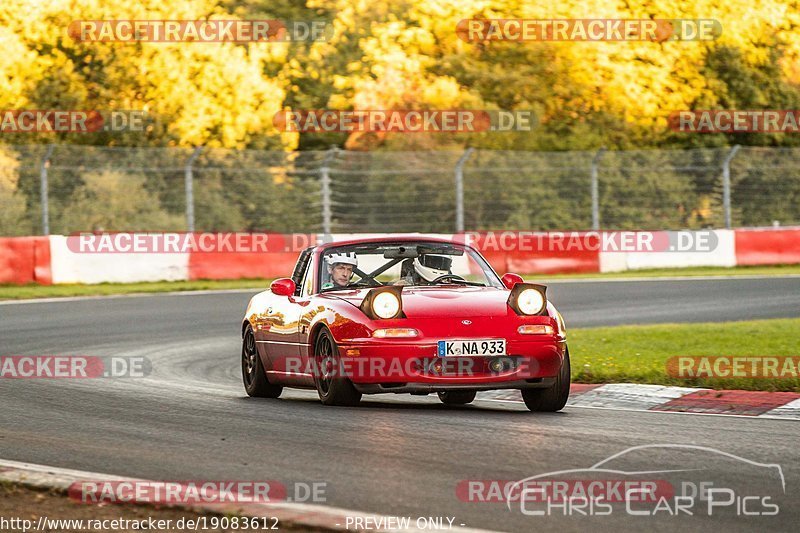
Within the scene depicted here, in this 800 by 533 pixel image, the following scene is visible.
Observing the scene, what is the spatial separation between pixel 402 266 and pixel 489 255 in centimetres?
1739

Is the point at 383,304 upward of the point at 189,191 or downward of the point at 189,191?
downward

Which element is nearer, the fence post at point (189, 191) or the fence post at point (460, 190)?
the fence post at point (189, 191)

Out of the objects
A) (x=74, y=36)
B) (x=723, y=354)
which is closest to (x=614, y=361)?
(x=723, y=354)

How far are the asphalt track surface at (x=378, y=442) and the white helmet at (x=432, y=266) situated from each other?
0.96 meters

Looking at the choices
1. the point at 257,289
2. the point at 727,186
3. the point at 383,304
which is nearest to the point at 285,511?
the point at 383,304

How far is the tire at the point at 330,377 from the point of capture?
32.5 feet

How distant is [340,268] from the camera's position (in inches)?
426

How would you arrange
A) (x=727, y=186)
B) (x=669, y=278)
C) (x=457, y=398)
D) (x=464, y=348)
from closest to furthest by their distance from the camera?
(x=464, y=348) → (x=457, y=398) → (x=669, y=278) → (x=727, y=186)
